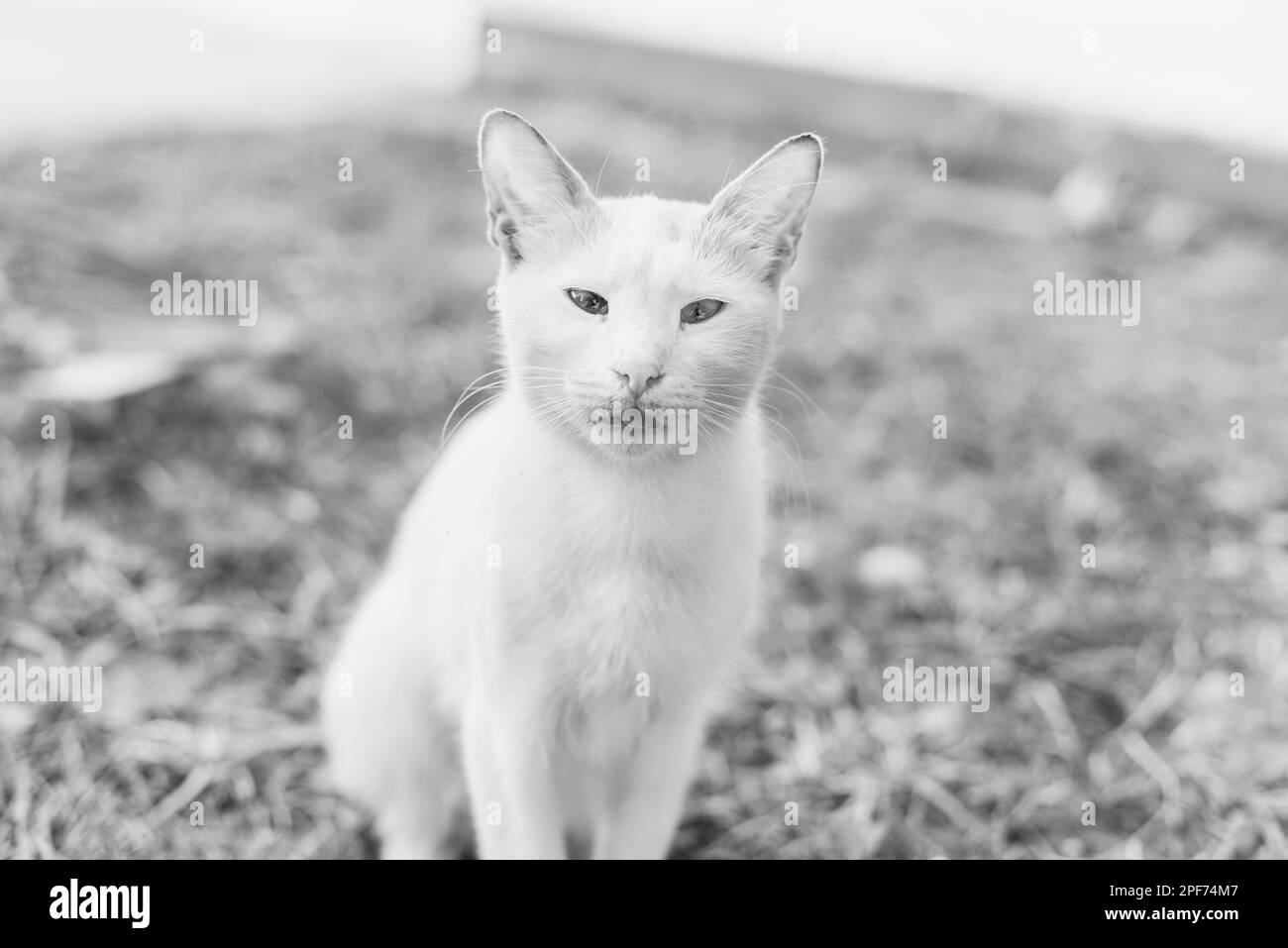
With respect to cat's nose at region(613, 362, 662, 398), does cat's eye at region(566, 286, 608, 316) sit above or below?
above

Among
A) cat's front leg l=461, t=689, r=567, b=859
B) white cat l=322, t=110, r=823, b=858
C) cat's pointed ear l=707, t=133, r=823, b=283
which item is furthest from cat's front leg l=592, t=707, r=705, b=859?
cat's pointed ear l=707, t=133, r=823, b=283

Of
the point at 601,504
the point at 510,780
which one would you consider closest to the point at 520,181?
the point at 601,504

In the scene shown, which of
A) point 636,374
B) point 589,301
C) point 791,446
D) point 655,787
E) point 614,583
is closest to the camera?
point 636,374

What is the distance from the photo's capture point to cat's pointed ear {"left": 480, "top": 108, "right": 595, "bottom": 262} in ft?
4.80

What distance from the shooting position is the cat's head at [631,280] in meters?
1.43

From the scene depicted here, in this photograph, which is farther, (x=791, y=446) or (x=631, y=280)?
(x=791, y=446)

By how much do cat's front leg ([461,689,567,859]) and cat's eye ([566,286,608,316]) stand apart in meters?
0.67

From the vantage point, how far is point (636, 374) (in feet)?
4.50

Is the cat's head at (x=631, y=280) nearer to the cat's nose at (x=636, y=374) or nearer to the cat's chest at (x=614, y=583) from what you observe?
the cat's nose at (x=636, y=374)

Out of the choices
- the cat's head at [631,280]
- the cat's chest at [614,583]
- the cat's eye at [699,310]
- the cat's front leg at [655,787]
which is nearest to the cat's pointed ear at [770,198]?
the cat's head at [631,280]

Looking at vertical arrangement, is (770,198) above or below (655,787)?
above

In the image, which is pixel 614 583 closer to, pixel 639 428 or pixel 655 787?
pixel 639 428

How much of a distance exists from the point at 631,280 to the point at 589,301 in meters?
0.08

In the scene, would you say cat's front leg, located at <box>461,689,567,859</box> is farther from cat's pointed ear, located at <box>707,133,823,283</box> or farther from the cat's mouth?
cat's pointed ear, located at <box>707,133,823,283</box>
